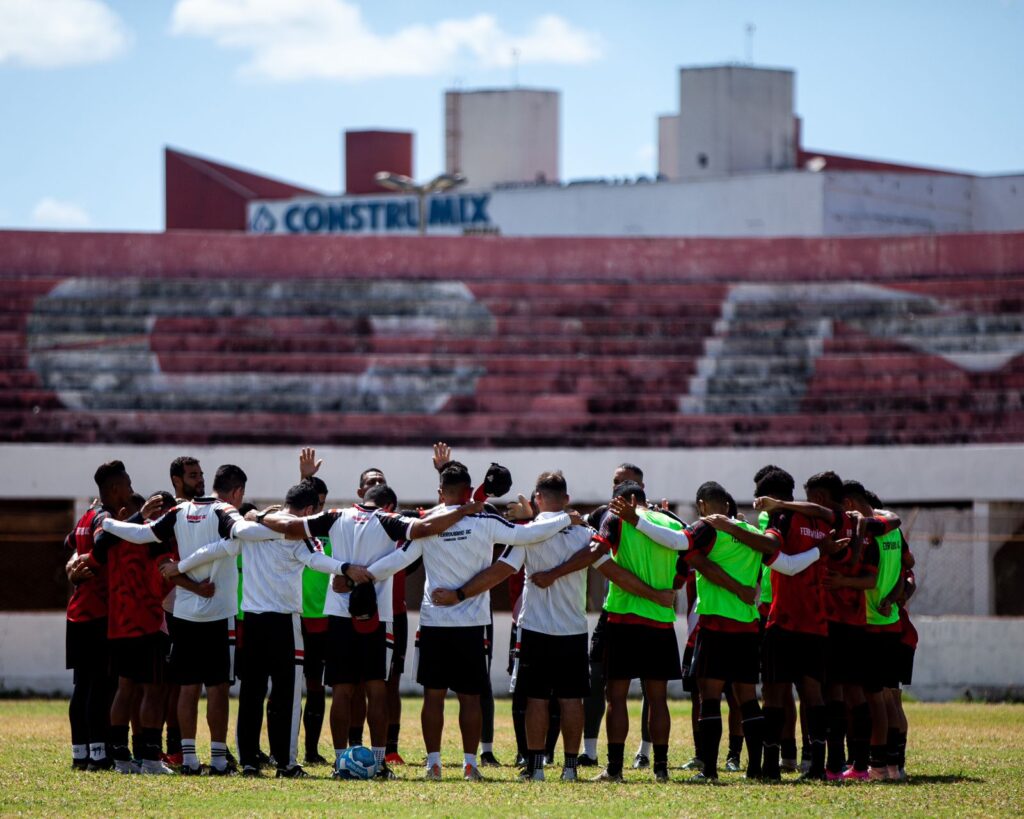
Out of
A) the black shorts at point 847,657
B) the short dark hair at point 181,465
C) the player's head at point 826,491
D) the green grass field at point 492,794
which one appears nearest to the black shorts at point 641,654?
the green grass field at point 492,794

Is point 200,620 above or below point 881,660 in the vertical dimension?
above

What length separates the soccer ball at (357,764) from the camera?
12.6 meters

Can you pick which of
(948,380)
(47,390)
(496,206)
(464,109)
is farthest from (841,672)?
(464,109)

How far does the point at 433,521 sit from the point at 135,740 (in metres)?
2.93

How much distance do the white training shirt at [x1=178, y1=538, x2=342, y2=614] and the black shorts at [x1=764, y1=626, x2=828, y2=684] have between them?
331 centimetres

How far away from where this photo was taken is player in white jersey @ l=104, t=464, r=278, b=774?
12789 millimetres

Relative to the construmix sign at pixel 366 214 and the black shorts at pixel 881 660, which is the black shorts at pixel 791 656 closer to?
the black shorts at pixel 881 660

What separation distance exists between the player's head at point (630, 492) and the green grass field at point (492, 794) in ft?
6.69

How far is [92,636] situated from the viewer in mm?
13133

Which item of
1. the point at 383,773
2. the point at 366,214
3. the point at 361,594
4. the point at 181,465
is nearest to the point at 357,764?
the point at 383,773

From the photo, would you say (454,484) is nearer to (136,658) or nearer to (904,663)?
(136,658)

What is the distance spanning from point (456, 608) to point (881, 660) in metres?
3.26

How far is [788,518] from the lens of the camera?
12.6 m

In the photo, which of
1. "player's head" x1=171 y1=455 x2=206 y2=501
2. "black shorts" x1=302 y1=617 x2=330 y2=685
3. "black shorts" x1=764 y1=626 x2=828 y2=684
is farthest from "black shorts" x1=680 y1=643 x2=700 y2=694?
"player's head" x1=171 y1=455 x2=206 y2=501
